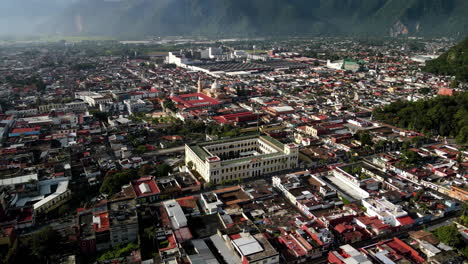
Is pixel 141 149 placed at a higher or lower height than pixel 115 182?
lower

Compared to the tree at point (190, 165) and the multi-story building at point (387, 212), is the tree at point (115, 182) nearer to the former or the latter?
the tree at point (190, 165)

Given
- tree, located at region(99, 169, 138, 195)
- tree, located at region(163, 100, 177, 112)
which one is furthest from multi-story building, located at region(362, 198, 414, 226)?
tree, located at region(163, 100, 177, 112)

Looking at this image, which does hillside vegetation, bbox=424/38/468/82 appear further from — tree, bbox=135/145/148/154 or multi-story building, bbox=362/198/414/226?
tree, bbox=135/145/148/154

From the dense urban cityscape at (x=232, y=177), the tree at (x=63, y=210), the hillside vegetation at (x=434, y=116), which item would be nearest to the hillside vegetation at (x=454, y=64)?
the dense urban cityscape at (x=232, y=177)

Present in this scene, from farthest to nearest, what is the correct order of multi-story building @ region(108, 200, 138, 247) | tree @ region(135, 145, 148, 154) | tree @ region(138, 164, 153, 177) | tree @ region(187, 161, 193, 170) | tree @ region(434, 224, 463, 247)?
tree @ region(135, 145, 148, 154)
tree @ region(187, 161, 193, 170)
tree @ region(138, 164, 153, 177)
multi-story building @ region(108, 200, 138, 247)
tree @ region(434, 224, 463, 247)

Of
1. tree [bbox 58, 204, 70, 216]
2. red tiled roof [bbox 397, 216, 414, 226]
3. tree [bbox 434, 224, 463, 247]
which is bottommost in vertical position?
tree [bbox 58, 204, 70, 216]

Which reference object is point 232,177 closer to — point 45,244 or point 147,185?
point 147,185

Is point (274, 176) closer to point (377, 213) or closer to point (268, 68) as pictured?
point (377, 213)

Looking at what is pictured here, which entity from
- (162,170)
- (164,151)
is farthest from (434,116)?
(162,170)
